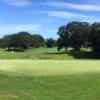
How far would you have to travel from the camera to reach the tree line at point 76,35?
315 ft

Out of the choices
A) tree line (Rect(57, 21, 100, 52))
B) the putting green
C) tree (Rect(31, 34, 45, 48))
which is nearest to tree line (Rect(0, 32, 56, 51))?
tree (Rect(31, 34, 45, 48))

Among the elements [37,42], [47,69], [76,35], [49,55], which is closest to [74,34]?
[76,35]

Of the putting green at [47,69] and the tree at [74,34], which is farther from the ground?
the tree at [74,34]

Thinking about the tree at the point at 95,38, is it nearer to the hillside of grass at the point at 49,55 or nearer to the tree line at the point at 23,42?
the hillside of grass at the point at 49,55

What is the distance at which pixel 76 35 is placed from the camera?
102 metres

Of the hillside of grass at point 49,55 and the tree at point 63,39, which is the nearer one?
the hillside of grass at point 49,55

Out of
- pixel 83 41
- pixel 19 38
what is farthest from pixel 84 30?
pixel 19 38

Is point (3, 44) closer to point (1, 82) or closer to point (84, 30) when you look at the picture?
point (84, 30)

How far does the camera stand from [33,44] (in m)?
136

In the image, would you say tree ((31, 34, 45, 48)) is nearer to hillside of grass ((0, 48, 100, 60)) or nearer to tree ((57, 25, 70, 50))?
tree ((57, 25, 70, 50))

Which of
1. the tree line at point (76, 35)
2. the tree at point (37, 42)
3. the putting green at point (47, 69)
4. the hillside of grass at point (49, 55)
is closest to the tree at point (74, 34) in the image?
the tree line at point (76, 35)

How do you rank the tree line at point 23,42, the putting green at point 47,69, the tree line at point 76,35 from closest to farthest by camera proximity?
1. the putting green at point 47,69
2. the tree line at point 76,35
3. the tree line at point 23,42

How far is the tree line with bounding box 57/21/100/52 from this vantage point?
9603cm

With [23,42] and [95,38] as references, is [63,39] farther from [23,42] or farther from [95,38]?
[23,42]
